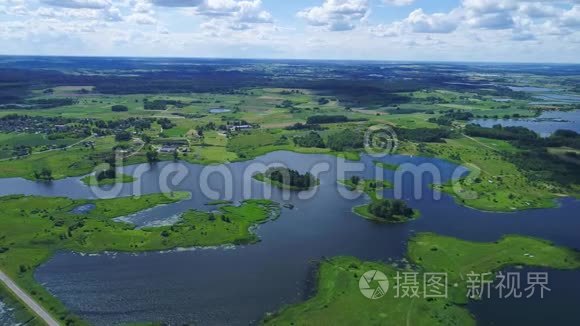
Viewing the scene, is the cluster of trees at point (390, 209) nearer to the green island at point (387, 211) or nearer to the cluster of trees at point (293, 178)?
the green island at point (387, 211)

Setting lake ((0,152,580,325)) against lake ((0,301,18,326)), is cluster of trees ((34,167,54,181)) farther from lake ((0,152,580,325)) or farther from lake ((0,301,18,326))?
lake ((0,301,18,326))

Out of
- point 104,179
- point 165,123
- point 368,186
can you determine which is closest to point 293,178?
point 368,186

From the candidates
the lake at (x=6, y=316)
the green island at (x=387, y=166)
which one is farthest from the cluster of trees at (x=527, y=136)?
Answer: the lake at (x=6, y=316)

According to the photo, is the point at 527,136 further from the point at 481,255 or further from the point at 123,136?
the point at 123,136

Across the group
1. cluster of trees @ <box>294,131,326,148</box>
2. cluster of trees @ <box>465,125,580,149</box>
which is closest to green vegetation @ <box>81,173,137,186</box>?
cluster of trees @ <box>294,131,326,148</box>

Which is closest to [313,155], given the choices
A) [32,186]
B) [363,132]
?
[363,132]

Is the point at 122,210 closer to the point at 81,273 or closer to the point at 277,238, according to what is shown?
the point at 81,273

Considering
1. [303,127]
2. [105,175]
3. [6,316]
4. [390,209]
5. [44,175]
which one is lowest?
[6,316]
